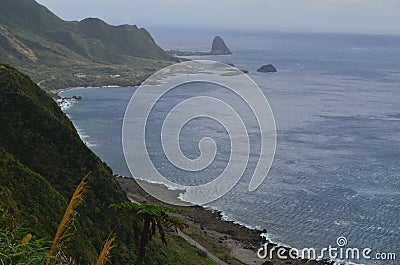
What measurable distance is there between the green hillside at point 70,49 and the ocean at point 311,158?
379 inches

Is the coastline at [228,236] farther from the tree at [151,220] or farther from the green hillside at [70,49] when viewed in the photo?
the green hillside at [70,49]

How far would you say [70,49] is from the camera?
409 ft

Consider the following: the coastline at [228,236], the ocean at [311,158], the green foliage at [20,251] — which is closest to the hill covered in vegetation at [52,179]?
the coastline at [228,236]

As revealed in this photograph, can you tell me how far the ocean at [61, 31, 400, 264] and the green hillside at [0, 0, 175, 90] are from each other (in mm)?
9629

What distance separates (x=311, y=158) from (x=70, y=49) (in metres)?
90.9

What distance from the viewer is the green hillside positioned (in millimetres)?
98969

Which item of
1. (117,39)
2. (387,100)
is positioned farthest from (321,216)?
(117,39)

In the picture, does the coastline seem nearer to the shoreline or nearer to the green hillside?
the shoreline

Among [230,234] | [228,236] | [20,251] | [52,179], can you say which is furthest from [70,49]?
[20,251]

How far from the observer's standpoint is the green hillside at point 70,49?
9897 cm

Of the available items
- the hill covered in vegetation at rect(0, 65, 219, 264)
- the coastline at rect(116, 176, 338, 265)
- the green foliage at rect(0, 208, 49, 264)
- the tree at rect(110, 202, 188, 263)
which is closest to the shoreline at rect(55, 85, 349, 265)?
the coastline at rect(116, 176, 338, 265)

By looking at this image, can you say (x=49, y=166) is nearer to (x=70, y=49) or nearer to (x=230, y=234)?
(x=230, y=234)

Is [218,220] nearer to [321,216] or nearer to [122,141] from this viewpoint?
[321,216]

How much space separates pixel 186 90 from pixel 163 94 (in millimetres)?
5625
